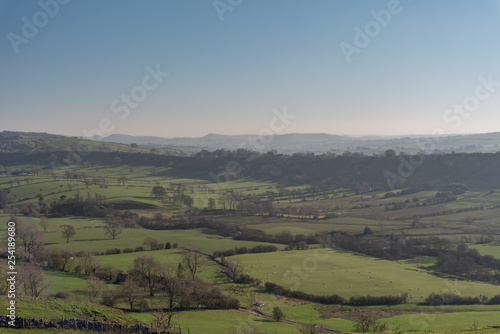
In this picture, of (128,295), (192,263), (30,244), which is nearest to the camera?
(128,295)

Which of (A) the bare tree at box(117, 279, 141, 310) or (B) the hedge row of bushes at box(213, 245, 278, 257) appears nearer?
(A) the bare tree at box(117, 279, 141, 310)

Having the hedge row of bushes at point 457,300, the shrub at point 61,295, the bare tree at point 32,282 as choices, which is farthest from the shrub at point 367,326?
the bare tree at point 32,282

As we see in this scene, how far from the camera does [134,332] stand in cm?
2167

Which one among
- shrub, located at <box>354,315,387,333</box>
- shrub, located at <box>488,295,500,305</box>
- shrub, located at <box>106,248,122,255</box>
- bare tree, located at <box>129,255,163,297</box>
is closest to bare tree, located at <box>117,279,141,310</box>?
bare tree, located at <box>129,255,163,297</box>

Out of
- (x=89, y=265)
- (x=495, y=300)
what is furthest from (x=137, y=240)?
(x=495, y=300)

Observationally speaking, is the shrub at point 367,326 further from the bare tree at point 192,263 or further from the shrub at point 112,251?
the shrub at point 112,251

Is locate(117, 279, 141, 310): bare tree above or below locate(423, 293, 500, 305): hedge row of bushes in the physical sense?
A: above

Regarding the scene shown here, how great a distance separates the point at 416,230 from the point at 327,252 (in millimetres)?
23132

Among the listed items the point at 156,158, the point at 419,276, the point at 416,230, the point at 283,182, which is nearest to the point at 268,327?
the point at 419,276

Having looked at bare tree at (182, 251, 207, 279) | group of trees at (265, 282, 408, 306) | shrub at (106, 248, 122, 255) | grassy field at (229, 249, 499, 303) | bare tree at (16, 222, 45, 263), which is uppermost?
bare tree at (16, 222, 45, 263)

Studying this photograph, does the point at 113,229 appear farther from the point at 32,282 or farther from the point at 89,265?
Result: the point at 32,282

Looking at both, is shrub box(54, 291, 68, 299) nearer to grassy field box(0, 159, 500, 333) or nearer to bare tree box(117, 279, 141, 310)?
grassy field box(0, 159, 500, 333)

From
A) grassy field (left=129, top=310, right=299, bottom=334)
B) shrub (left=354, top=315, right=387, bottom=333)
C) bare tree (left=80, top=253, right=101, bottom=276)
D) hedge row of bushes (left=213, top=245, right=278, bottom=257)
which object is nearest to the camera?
shrub (left=354, top=315, right=387, bottom=333)

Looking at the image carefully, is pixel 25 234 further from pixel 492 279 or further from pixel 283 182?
pixel 283 182
